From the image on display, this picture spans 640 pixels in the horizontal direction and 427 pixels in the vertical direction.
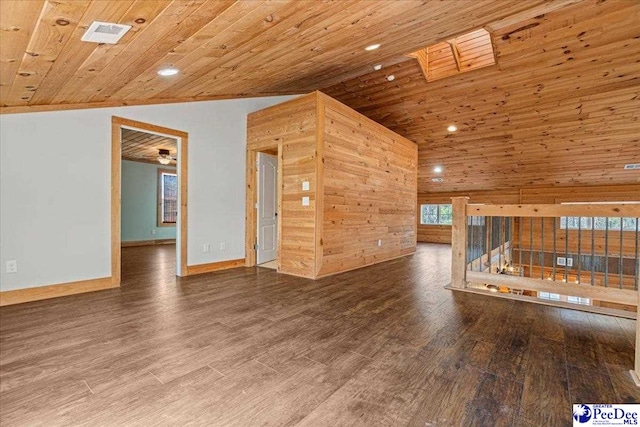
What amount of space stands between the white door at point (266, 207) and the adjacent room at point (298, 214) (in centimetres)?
4

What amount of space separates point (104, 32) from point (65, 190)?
222cm

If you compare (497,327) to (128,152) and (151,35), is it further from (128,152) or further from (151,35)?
(128,152)

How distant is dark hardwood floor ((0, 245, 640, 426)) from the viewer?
1434 millimetres

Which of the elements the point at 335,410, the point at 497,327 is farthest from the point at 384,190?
the point at 335,410

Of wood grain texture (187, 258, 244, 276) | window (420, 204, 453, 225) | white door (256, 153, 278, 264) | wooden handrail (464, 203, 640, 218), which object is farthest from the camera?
window (420, 204, 453, 225)

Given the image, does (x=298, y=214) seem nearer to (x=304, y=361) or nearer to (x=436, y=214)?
(x=304, y=361)

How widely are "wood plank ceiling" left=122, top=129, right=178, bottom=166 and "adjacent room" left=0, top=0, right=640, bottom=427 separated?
→ 0.54ft

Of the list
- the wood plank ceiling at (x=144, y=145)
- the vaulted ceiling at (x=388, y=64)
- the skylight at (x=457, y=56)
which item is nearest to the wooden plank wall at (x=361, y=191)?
the vaulted ceiling at (x=388, y=64)

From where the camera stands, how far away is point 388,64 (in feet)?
15.4

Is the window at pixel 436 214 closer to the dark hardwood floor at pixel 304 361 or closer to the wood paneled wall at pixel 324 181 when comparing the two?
the wood paneled wall at pixel 324 181

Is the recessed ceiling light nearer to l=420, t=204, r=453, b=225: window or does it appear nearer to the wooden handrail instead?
the wooden handrail

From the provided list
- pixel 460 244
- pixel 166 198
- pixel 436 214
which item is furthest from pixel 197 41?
pixel 436 214

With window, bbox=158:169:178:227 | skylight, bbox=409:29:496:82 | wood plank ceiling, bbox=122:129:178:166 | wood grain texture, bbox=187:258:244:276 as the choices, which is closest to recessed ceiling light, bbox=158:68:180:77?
wood plank ceiling, bbox=122:129:178:166

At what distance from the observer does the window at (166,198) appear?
862cm
